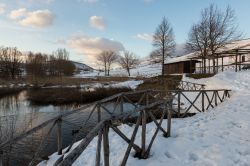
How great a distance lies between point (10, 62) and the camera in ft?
247

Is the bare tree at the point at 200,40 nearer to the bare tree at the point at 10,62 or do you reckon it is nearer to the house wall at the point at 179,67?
the house wall at the point at 179,67

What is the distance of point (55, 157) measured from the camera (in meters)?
7.71

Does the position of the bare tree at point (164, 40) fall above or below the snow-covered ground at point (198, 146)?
above

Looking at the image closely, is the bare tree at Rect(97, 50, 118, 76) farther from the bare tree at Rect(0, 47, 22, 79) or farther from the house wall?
the house wall

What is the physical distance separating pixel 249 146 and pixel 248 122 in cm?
279

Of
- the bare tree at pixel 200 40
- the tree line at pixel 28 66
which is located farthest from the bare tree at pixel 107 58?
the bare tree at pixel 200 40

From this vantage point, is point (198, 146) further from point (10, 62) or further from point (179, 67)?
point (10, 62)

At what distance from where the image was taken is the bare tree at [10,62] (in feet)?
240

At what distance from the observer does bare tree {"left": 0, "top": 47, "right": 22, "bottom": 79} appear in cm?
7306

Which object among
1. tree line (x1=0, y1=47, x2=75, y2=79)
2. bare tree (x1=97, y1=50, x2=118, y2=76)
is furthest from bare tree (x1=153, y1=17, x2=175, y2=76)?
bare tree (x1=97, y1=50, x2=118, y2=76)

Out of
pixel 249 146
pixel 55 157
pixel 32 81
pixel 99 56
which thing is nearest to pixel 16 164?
pixel 55 157

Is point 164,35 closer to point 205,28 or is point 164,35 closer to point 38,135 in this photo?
point 205,28

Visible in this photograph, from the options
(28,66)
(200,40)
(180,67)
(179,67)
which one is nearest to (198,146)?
(200,40)

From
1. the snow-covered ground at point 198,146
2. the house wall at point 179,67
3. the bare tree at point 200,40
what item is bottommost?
the snow-covered ground at point 198,146
